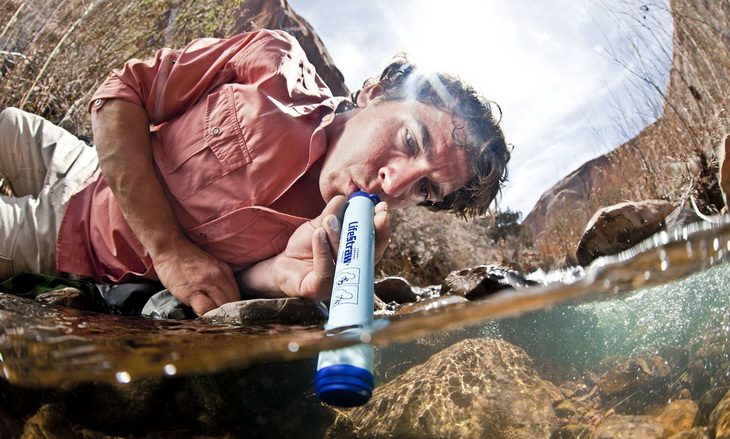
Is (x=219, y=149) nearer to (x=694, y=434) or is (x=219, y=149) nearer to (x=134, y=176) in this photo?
(x=134, y=176)

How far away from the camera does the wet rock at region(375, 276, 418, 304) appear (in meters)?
0.65

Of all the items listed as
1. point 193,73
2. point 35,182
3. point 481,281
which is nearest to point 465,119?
point 481,281

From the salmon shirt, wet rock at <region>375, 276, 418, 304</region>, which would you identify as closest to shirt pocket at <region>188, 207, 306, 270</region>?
the salmon shirt

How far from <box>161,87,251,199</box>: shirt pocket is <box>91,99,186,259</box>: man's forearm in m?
0.02

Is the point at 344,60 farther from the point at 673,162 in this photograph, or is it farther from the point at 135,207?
the point at 673,162

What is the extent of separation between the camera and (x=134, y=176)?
46 centimetres

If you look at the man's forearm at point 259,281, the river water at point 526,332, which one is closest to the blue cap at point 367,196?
the man's forearm at point 259,281

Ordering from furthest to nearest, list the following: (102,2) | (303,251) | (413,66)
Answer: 1. (102,2)
2. (413,66)
3. (303,251)

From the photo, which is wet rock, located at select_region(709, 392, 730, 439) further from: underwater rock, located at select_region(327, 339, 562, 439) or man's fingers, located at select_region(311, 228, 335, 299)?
man's fingers, located at select_region(311, 228, 335, 299)

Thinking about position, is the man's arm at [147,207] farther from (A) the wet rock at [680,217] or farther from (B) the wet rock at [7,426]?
(A) the wet rock at [680,217]

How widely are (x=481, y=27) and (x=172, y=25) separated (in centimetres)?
58

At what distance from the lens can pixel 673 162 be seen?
634 millimetres

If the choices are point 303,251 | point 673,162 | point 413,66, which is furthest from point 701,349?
point 673,162

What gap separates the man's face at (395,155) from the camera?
0.46 m
